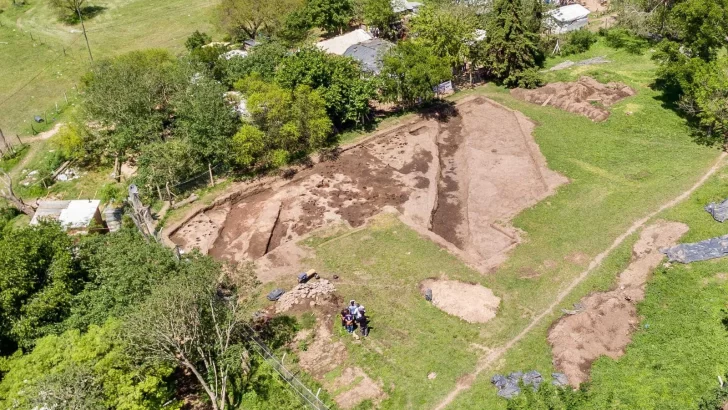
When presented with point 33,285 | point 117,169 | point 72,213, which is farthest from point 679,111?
point 72,213

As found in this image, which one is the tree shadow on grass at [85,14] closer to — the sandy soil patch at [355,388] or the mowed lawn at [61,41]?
the mowed lawn at [61,41]

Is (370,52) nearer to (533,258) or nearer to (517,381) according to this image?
(533,258)

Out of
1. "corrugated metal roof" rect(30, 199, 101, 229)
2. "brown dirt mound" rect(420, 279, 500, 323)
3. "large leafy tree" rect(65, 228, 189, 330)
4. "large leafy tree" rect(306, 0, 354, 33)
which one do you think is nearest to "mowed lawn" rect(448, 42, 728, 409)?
"brown dirt mound" rect(420, 279, 500, 323)

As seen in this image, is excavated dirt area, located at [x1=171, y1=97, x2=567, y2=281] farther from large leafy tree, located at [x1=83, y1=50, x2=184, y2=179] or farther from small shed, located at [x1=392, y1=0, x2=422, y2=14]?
small shed, located at [x1=392, y1=0, x2=422, y2=14]

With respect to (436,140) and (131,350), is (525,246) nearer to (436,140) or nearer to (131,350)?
(436,140)

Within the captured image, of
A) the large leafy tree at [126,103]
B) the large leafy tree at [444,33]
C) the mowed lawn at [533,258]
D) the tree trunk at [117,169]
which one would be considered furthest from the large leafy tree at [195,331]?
the large leafy tree at [444,33]

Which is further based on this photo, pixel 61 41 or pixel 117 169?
pixel 61 41
